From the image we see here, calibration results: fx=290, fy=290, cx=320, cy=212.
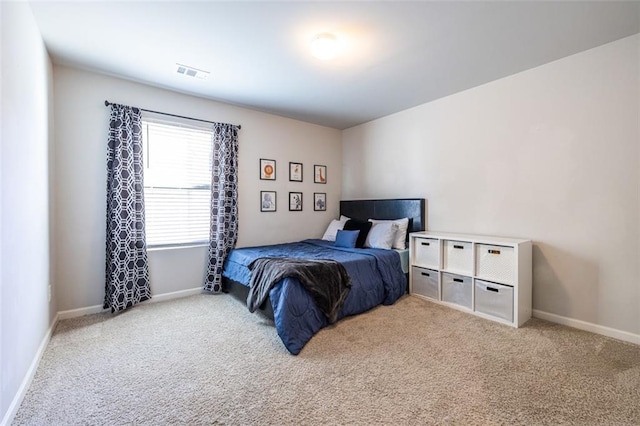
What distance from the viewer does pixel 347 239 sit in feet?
13.0

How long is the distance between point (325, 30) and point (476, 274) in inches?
107

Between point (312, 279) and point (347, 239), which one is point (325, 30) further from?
point (347, 239)

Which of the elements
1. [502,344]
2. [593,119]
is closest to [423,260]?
[502,344]

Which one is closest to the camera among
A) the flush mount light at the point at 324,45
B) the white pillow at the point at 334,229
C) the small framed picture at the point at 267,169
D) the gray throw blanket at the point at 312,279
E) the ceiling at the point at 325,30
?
the ceiling at the point at 325,30

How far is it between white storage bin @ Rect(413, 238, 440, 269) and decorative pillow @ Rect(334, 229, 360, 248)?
78 cm

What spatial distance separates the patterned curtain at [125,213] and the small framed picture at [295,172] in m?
2.05

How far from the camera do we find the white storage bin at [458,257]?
10.2ft

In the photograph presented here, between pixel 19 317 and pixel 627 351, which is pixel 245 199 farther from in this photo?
pixel 627 351

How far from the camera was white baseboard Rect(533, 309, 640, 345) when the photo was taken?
241cm

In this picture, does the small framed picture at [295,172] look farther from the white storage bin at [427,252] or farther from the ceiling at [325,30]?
the white storage bin at [427,252]

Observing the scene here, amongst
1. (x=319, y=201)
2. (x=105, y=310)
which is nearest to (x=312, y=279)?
(x=105, y=310)

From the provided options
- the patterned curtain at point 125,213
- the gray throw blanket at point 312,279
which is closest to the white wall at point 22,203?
the patterned curtain at point 125,213

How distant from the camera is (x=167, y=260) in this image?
11.6 feet

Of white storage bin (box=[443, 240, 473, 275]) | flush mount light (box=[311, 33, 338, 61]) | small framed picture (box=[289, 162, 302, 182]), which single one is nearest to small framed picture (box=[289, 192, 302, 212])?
small framed picture (box=[289, 162, 302, 182])
